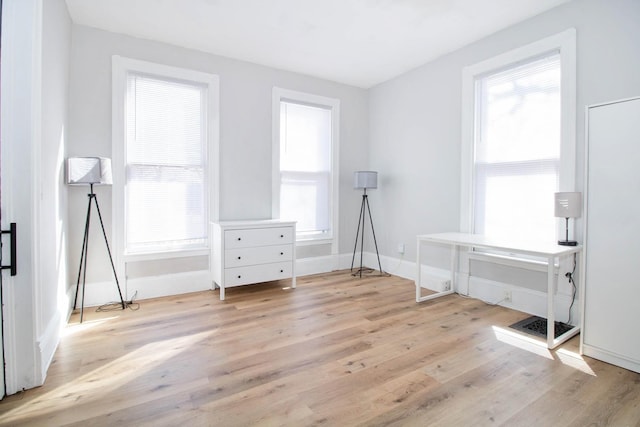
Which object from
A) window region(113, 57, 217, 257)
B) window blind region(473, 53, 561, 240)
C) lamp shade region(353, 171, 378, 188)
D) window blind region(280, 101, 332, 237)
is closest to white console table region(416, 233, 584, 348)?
window blind region(473, 53, 561, 240)

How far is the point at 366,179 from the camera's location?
4352mm

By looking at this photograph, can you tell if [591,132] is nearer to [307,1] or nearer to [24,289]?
[307,1]

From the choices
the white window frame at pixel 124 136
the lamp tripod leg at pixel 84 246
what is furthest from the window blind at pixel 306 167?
the lamp tripod leg at pixel 84 246

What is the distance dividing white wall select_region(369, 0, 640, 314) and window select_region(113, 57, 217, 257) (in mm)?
2356

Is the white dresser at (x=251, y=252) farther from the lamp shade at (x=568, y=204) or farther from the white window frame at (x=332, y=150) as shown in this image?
the lamp shade at (x=568, y=204)

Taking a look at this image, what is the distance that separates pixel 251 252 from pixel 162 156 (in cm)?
141

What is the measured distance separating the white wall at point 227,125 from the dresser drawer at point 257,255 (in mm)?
513

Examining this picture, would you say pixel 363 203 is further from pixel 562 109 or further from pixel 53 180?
pixel 53 180

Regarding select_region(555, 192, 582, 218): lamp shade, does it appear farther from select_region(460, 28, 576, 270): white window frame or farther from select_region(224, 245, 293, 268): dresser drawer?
select_region(224, 245, 293, 268): dresser drawer

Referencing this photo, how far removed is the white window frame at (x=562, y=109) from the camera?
2.69 meters

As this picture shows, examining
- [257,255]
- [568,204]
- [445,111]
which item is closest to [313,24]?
[445,111]

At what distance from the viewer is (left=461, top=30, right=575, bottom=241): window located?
2.75 metres

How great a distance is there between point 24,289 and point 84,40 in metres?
2.54

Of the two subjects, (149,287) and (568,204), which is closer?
(568,204)
